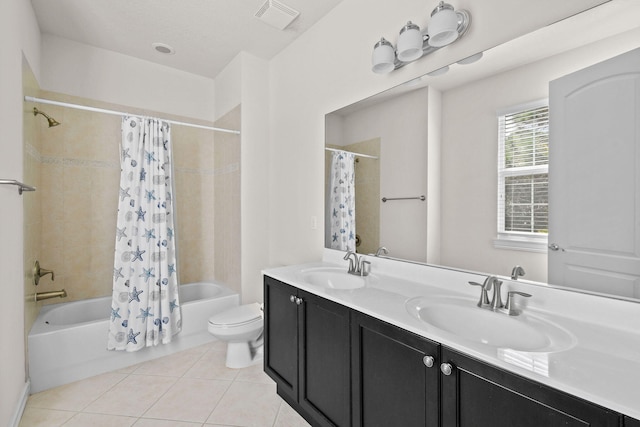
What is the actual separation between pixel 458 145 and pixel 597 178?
1.74ft

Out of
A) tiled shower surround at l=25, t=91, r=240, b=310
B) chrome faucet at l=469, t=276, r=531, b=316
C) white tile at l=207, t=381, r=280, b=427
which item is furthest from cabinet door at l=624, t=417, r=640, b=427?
tiled shower surround at l=25, t=91, r=240, b=310

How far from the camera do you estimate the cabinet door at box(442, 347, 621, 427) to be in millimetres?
692

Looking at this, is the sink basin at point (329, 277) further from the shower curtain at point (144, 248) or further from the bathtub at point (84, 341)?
the shower curtain at point (144, 248)

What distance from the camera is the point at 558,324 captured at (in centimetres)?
102

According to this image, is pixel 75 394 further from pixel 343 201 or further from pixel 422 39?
pixel 422 39

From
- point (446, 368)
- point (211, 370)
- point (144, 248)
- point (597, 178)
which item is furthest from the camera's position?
point (144, 248)

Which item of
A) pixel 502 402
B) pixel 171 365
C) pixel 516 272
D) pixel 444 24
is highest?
pixel 444 24

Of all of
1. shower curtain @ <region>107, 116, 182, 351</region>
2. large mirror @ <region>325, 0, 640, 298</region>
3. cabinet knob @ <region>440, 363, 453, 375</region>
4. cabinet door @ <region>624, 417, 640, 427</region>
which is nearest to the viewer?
cabinet door @ <region>624, 417, 640, 427</region>

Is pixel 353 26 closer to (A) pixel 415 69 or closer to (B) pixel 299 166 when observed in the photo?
(A) pixel 415 69

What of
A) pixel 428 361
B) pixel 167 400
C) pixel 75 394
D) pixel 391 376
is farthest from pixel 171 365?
pixel 428 361

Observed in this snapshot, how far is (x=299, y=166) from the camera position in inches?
99.2

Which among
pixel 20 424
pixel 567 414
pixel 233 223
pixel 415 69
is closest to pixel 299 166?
pixel 233 223

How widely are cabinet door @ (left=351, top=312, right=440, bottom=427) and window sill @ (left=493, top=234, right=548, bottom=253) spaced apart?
594mm

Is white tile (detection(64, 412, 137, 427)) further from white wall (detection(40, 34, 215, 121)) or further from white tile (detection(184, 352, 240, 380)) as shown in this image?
white wall (detection(40, 34, 215, 121))
